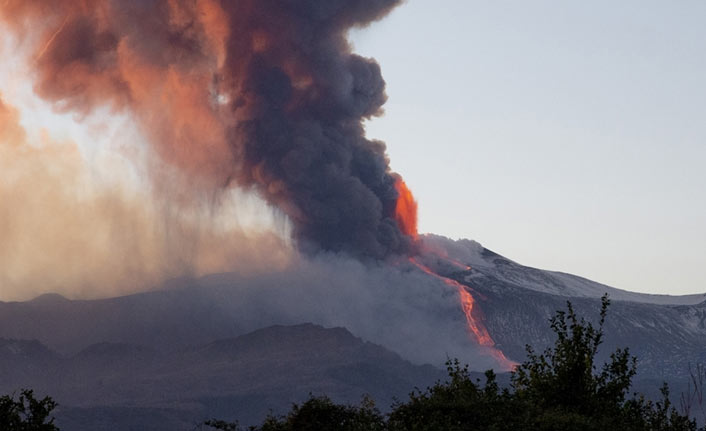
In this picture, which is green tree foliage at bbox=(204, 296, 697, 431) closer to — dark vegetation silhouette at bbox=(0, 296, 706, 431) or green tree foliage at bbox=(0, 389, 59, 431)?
dark vegetation silhouette at bbox=(0, 296, 706, 431)

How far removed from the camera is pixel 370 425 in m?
36.7

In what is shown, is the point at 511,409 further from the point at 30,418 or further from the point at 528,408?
the point at 30,418

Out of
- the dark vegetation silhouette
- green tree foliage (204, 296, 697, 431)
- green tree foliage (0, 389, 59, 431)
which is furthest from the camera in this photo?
green tree foliage (0, 389, 59, 431)

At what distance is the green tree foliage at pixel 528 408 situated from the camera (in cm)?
3494

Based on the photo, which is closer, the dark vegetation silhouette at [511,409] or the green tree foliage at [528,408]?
the green tree foliage at [528,408]

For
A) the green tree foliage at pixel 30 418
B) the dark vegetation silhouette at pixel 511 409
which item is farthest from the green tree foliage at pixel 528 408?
the green tree foliage at pixel 30 418

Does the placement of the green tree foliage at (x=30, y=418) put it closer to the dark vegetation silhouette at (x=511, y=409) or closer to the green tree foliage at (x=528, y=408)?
the dark vegetation silhouette at (x=511, y=409)

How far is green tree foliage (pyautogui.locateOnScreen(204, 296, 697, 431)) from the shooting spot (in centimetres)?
3494

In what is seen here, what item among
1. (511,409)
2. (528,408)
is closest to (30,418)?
(511,409)

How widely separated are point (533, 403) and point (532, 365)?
397 cm

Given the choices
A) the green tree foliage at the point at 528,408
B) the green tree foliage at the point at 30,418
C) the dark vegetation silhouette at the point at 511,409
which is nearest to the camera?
the green tree foliage at the point at 528,408

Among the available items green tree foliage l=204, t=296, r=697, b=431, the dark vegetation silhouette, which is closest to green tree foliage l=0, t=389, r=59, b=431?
the dark vegetation silhouette

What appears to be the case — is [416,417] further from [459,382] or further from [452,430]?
[459,382]

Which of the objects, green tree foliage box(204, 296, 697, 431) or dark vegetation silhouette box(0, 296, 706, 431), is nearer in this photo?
green tree foliage box(204, 296, 697, 431)
